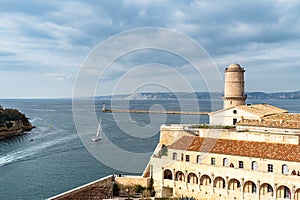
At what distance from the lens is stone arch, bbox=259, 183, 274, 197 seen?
78.9 feet

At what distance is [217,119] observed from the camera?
108ft

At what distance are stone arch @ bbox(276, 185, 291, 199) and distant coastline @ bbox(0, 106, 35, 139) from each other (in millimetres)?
64652

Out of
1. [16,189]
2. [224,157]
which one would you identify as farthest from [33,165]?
[224,157]

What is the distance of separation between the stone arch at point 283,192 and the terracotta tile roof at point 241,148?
2.16m

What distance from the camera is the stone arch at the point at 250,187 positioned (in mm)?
24797

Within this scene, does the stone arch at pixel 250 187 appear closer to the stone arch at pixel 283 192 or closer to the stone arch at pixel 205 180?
the stone arch at pixel 283 192

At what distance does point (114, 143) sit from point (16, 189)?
2800 cm

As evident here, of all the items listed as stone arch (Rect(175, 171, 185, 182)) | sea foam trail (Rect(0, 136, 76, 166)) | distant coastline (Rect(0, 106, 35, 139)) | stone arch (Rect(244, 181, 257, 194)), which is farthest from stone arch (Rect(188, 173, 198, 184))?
distant coastline (Rect(0, 106, 35, 139))

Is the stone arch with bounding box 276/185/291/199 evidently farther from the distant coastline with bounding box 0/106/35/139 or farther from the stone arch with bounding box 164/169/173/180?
the distant coastline with bounding box 0/106/35/139

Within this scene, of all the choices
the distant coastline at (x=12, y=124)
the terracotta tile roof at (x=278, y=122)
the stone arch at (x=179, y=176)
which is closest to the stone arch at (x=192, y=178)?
the stone arch at (x=179, y=176)

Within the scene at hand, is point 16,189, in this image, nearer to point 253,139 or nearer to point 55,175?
point 55,175

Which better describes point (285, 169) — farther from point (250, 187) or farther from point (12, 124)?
point (12, 124)

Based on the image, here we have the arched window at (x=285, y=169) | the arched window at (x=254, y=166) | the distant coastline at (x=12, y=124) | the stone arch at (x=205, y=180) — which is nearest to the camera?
the arched window at (x=285, y=169)

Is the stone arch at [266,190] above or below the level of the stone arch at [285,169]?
below
